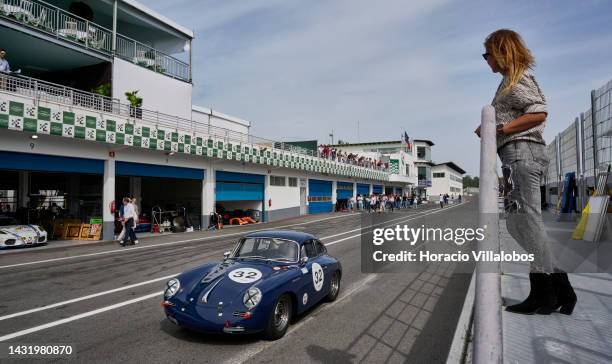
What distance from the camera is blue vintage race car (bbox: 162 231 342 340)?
14.4ft

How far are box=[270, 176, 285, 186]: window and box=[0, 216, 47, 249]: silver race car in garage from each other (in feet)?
54.8

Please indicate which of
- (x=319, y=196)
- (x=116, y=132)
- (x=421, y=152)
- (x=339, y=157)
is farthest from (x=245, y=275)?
(x=421, y=152)

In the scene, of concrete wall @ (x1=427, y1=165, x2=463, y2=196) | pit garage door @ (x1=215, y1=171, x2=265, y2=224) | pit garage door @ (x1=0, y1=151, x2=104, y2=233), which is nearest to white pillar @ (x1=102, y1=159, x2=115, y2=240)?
pit garage door @ (x1=0, y1=151, x2=104, y2=233)

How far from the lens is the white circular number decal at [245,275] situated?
4859mm

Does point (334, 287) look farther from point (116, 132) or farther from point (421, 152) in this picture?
point (421, 152)

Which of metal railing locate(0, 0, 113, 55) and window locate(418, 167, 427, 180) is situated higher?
metal railing locate(0, 0, 113, 55)

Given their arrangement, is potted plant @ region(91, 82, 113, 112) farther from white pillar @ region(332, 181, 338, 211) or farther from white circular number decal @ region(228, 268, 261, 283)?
white pillar @ region(332, 181, 338, 211)

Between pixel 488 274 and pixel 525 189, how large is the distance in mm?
1275

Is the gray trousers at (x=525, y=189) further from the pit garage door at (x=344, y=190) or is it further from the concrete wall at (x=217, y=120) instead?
the pit garage door at (x=344, y=190)

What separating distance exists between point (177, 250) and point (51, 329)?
7964 millimetres

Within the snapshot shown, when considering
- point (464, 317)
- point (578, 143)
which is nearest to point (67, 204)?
point (464, 317)

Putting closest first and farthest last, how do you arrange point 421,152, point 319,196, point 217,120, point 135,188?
point 135,188, point 217,120, point 319,196, point 421,152

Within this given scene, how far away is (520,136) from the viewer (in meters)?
2.61

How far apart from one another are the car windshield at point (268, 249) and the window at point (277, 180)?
23140 millimetres
